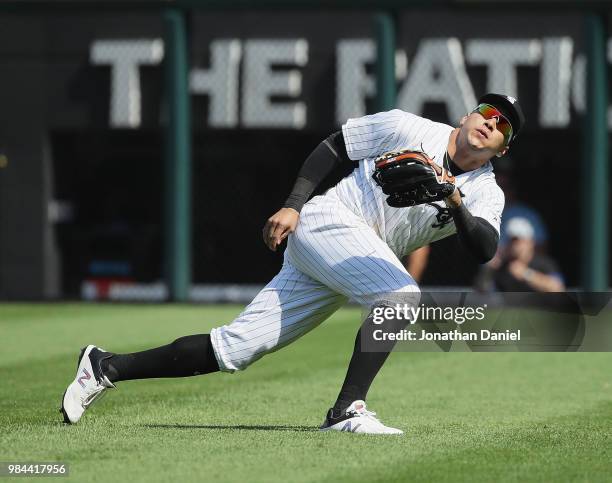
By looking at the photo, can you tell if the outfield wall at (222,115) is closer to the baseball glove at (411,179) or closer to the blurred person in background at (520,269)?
the blurred person in background at (520,269)

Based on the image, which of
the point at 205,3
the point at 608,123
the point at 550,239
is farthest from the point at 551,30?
the point at 205,3

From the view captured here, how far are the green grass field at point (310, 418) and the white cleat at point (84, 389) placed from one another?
0.24ft

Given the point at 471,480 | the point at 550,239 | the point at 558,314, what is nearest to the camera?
the point at 471,480

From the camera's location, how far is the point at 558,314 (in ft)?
35.3

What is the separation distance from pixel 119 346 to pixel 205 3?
522cm

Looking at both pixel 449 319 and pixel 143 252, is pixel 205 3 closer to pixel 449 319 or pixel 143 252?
pixel 143 252

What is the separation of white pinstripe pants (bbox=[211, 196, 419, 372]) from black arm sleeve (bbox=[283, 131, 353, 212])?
0.21ft

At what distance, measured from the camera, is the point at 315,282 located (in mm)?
5836

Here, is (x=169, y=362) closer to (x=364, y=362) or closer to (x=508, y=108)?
(x=364, y=362)

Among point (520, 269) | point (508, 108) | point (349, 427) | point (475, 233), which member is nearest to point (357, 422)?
point (349, 427)

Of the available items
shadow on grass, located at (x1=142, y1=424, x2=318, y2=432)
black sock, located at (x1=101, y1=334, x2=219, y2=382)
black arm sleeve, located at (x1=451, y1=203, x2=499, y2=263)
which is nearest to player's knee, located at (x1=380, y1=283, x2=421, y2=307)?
black arm sleeve, located at (x1=451, y1=203, x2=499, y2=263)

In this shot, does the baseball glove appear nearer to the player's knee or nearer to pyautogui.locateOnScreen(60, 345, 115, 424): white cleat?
the player's knee

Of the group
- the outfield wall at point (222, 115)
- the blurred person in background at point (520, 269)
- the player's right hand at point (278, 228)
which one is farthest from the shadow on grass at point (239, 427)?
the outfield wall at point (222, 115)

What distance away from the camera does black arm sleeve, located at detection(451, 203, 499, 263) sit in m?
5.37
